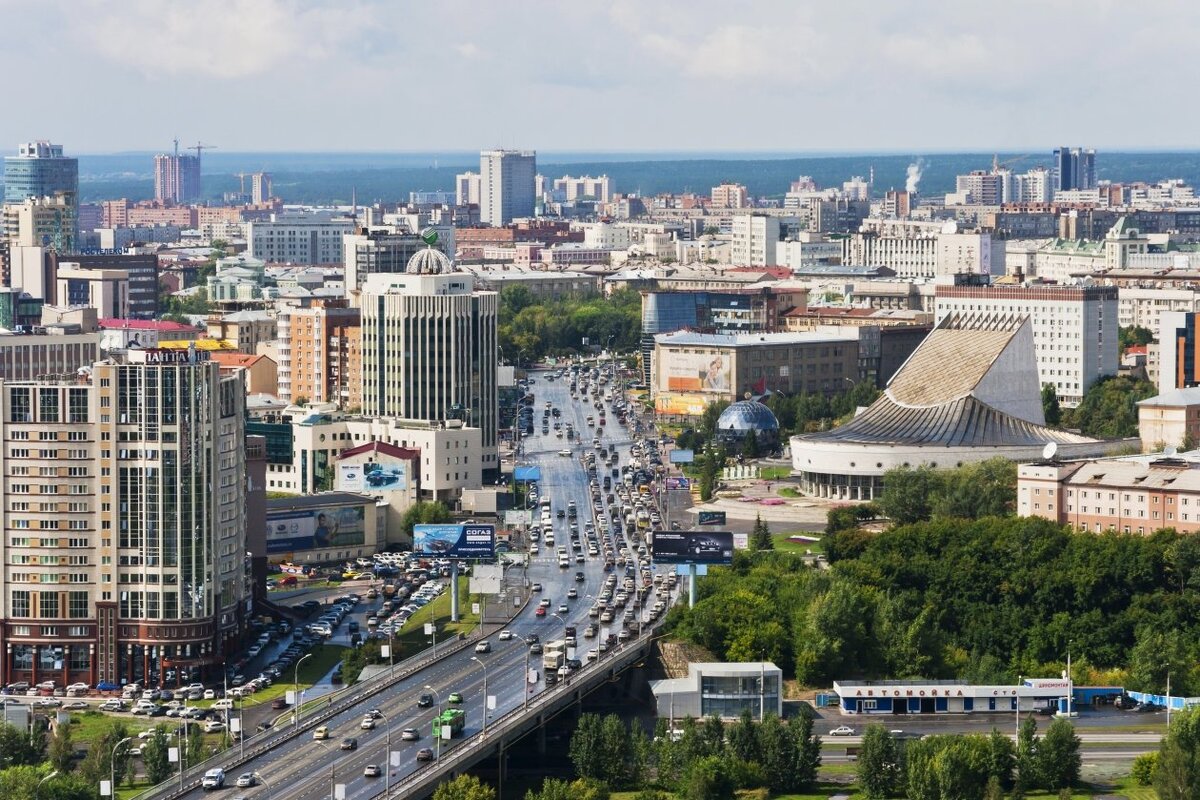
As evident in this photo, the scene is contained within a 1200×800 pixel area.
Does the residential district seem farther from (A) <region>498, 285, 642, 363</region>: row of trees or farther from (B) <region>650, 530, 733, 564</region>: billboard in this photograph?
(A) <region>498, 285, 642, 363</region>: row of trees

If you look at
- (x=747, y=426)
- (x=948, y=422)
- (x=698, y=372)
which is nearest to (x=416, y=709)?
(x=948, y=422)

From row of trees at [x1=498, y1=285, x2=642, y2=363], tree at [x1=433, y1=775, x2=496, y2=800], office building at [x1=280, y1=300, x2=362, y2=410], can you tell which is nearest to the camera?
tree at [x1=433, y1=775, x2=496, y2=800]

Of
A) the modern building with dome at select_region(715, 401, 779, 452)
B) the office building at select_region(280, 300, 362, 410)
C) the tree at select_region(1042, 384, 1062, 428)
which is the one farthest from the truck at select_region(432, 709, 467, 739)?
the office building at select_region(280, 300, 362, 410)

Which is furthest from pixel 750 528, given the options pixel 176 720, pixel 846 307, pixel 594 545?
pixel 846 307

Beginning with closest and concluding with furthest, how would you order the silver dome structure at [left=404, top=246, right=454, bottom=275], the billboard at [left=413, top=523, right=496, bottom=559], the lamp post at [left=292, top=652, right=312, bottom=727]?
the lamp post at [left=292, top=652, right=312, bottom=727], the billboard at [left=413, top=523, right=496, bottom=559], the silver dome structure at [left=404, top=246, right=454, bottom=275]

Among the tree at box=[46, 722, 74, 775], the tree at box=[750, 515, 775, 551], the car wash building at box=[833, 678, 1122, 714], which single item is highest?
the tree at box=[750, 515, 775, 551]

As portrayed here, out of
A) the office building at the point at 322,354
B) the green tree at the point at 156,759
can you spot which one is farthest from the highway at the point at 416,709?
the office building at the point at 322,354
